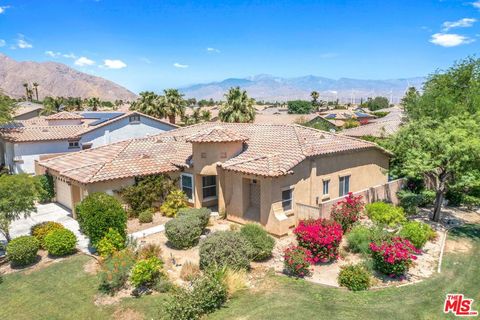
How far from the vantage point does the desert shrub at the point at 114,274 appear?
45.9 ft

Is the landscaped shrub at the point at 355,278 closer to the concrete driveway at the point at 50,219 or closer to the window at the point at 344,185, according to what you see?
the window at the point at 344,185

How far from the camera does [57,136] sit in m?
37.1

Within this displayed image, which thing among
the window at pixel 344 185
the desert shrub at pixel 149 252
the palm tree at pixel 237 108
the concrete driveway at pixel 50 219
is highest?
the palm tree at pixel 237 108

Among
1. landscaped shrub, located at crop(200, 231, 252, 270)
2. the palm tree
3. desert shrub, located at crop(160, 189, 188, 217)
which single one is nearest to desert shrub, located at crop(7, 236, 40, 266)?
desert shrub, located at crop(160, 189, 188, 217)

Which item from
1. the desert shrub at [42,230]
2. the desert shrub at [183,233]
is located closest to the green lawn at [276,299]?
the desert shrub at [42,230]

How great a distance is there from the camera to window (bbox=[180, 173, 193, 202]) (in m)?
24.3

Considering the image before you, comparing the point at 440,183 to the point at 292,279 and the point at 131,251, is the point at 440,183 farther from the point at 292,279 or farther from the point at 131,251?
the point at 131,251

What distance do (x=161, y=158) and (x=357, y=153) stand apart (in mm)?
13756

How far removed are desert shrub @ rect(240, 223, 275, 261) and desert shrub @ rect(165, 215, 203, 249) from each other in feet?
9.14

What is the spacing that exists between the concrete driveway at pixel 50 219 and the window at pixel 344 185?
1585 cm

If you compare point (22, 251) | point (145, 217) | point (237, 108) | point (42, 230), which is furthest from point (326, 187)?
point (237, 108)

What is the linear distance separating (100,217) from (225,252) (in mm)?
6486

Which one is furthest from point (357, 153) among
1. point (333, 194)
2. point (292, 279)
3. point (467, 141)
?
point (292, 279)

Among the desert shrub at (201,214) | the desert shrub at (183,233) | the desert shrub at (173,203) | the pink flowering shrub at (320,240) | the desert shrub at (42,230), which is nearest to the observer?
the pink flowering shrub at (320,240)
